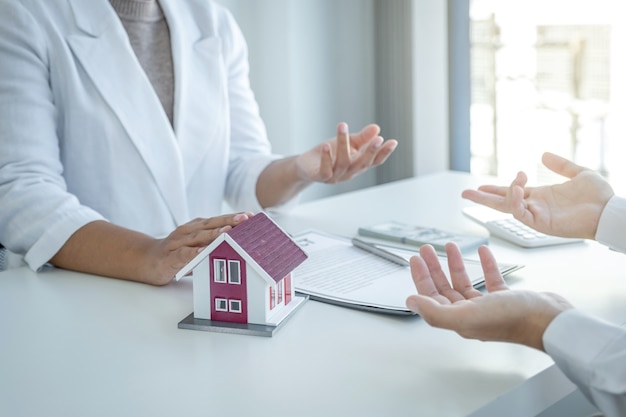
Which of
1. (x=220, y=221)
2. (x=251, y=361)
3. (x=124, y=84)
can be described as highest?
(x=124, y=84)

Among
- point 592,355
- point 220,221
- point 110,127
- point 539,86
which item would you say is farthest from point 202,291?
point 539,86

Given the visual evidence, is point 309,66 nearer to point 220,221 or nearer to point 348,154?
point 348,154

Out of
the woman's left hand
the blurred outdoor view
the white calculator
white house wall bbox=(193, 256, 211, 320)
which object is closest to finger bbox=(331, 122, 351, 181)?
→ the woman's left hand

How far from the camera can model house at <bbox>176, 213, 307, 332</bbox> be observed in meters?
1.05

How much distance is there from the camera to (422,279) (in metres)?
1.08

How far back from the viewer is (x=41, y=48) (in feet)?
4.85

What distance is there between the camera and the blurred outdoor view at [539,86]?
3150 millimetres

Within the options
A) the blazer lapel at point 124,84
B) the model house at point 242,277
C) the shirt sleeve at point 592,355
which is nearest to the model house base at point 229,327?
A: the model house at point 242,277

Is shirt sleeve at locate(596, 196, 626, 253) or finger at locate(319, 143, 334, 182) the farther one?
finger at locate(319, 143, 334, 182)

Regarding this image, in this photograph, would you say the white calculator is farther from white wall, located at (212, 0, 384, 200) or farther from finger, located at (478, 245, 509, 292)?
white wall, located at (212, 0, 384, 200)

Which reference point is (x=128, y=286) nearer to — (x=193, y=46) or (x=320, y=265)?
(x=320, y=265)

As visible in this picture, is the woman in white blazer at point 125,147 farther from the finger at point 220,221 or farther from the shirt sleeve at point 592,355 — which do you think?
the shirt sleeve at point 592,355

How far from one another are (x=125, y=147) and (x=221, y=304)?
59 cm

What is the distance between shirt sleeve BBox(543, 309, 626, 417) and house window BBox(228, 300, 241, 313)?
1.20ft
